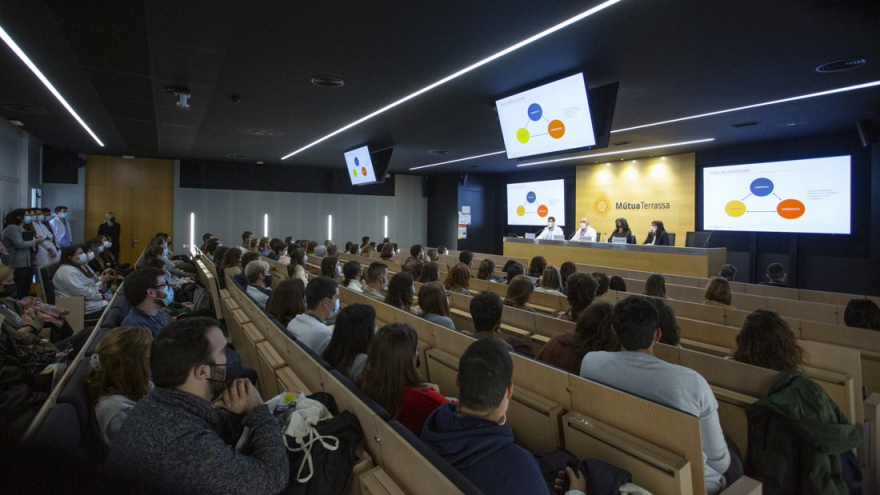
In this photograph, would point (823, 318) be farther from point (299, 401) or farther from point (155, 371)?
point (155, 371)

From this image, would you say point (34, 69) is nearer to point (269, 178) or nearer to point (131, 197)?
point (131, 197)

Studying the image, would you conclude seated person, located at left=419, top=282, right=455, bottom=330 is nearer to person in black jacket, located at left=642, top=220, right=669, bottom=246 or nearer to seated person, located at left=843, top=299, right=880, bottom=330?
seated person, located at left=843, top=299, right=880, bottom=330

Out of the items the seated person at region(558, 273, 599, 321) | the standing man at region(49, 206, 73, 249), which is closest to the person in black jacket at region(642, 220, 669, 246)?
the seated person at region(558, 273, 599, 321)

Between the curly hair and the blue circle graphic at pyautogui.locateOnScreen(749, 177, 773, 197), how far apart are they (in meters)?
7.63

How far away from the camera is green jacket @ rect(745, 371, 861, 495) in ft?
5.50

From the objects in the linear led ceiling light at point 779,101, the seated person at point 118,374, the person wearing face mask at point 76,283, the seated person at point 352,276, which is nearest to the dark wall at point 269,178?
the person wearing face mask at point 76,283

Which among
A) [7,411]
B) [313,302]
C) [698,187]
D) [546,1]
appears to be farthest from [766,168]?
[7,411]

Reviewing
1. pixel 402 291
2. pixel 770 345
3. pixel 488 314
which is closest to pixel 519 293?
pixel 402 291

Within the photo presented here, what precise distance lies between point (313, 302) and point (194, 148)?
329 inches

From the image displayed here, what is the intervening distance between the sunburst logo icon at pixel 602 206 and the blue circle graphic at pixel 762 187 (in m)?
3.10

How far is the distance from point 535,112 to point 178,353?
4.30m

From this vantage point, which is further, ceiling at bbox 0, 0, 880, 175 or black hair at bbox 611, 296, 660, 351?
ceiling at bbox 0, 0, 880, 175

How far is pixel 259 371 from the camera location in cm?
296

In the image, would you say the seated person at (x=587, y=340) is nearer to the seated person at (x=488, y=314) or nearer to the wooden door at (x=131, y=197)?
the seated person at (x=488, y=314)
